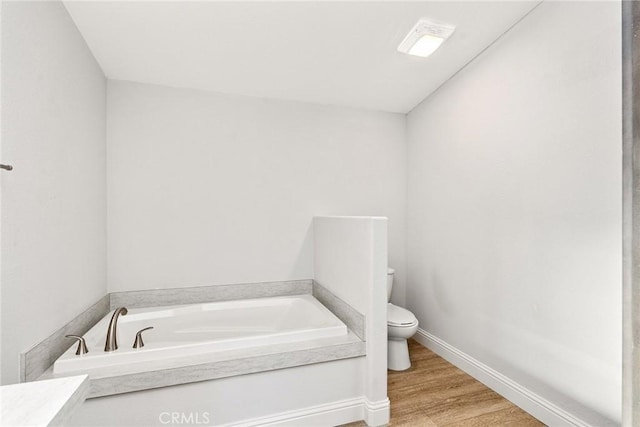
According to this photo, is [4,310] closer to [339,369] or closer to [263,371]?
[263,371]

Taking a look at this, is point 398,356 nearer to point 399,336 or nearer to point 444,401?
point 399,336

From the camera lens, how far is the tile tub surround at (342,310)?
177 cm

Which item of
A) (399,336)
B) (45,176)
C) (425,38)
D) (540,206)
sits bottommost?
(399,336)

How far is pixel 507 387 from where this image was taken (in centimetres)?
185

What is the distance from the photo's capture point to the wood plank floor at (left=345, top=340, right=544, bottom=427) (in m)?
1.67

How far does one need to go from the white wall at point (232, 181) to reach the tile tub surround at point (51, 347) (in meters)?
0.41

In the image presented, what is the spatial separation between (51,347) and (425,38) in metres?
2.68

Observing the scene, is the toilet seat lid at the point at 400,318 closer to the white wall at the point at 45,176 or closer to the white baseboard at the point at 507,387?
the white baseboard at the point at 507,387

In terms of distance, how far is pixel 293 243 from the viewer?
2.66m

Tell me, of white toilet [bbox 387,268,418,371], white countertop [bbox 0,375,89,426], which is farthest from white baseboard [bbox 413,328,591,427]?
white countertop [bbox 0,375,89,426]

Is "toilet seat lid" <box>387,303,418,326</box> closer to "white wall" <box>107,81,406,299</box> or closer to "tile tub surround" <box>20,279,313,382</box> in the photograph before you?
"white wall" <box>107,81,406,299</box>

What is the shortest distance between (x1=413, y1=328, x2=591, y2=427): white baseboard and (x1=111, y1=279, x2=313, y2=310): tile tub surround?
1227 mm

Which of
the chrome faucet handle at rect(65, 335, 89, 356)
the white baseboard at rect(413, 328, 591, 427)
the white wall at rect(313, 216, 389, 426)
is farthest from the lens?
the white wall at rect(313, 216, 389, 426)

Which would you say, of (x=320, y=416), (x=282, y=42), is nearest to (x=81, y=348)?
(x=320, y=416)
